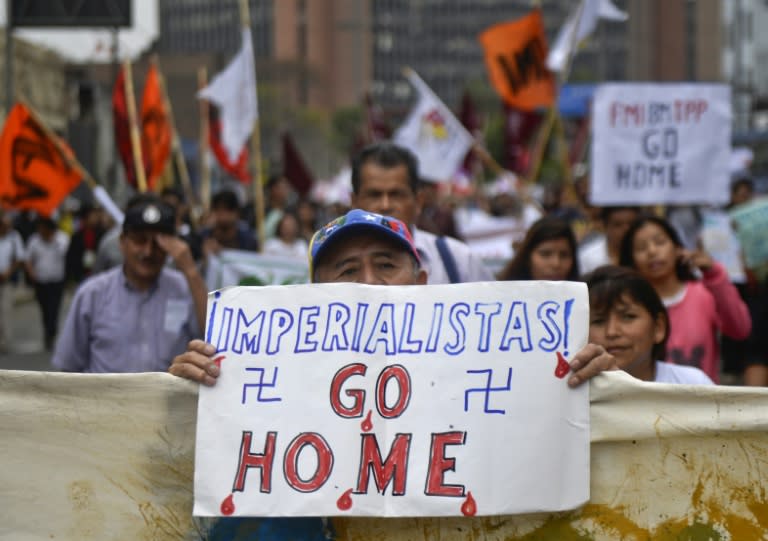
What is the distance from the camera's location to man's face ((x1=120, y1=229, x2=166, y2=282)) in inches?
197

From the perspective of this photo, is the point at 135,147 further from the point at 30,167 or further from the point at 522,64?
the point at 522,64

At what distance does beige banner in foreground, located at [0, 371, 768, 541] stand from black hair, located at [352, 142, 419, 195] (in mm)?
2032

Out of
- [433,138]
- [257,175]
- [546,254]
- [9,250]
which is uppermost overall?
[433,138]

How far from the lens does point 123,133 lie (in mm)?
9359

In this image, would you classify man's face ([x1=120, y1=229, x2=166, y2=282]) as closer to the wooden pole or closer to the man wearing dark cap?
the man wearing dark cap

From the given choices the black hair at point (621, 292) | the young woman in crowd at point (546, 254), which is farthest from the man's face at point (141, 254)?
the black hair at point (621, 292)

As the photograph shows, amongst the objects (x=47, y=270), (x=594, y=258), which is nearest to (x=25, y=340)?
(x=47, y=270)

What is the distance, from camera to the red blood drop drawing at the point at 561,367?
269 cm

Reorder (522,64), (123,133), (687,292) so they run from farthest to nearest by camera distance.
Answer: (522,64) < (123,133) < (687,292)

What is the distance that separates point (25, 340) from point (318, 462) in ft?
44.8

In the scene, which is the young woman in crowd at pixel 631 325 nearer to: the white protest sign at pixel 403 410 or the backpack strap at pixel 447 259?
the backpack strap at pixel 447 259

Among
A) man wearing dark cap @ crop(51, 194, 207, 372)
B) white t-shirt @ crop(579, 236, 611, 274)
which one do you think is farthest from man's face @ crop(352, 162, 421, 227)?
white t-shirt @ crop(579, 236, 611, 274)

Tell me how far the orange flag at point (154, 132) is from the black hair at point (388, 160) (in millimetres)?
4992

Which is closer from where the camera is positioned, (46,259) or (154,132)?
(154,132)
